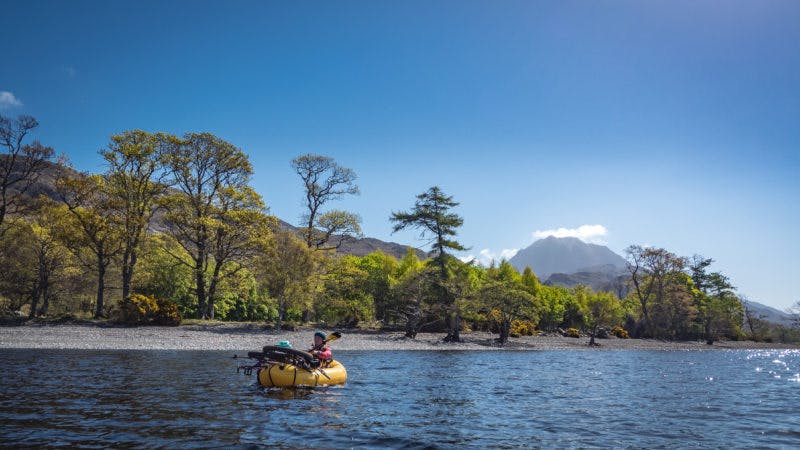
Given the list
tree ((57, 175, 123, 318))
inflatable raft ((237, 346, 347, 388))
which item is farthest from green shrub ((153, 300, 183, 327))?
inflatable raft ((237, 346, 347, 388))

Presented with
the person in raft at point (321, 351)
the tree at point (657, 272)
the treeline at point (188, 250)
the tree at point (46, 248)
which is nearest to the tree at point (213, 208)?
the treeline at point (188, 250)

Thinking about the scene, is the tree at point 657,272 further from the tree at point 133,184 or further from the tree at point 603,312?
the tree at point 133,184

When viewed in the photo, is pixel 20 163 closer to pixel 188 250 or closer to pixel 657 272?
pixel 188 250

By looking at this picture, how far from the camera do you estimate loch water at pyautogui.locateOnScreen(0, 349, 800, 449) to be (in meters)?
10.5

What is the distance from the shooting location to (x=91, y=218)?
40469 millimetres

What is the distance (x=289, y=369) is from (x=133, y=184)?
3338 centimetres

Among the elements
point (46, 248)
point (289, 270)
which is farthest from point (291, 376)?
point (46, 248)

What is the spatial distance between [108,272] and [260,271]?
1763 cm

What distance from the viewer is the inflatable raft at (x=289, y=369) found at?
683 inches

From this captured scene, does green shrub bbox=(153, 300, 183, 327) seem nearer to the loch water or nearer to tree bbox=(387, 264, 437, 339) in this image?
the loch water

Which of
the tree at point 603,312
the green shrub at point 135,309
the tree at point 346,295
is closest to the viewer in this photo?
the green shrub at point 135,309

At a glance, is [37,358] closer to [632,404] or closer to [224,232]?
[224,232]

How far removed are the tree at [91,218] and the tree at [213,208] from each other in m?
4.71

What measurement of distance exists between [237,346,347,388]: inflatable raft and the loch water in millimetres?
572
